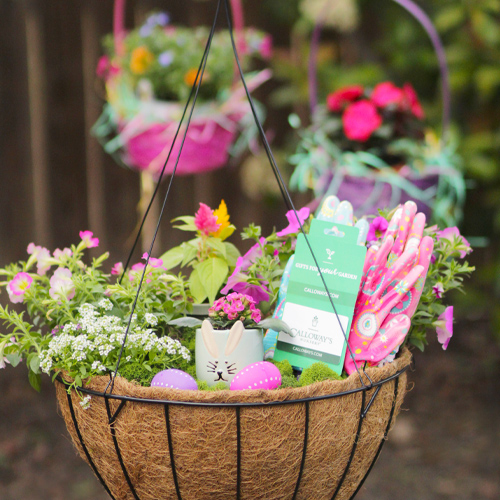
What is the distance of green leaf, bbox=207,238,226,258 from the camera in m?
0.88

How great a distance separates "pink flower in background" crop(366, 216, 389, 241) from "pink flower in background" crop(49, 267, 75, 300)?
0.46m

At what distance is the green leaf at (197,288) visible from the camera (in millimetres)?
881

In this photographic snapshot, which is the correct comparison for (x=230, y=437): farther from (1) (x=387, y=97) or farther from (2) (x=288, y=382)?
(1) (x=387, y=97)

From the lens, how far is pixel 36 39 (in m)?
2.32

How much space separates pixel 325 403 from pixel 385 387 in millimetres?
112

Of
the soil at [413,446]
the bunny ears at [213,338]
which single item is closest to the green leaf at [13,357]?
the bunny ears at [213,338]

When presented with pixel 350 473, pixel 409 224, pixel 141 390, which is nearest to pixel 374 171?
pixel 409 224

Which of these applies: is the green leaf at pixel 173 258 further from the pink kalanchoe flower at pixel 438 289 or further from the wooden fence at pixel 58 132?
the wooden fence at pixel 58 132

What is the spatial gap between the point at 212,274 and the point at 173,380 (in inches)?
7.7

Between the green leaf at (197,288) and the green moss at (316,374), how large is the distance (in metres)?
0.21

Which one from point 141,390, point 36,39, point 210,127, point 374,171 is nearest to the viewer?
point 141,390

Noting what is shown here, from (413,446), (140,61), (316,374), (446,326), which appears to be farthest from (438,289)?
(413,446)

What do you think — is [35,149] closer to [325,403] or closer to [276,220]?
[276,220]

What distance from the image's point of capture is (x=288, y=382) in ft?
2.48
